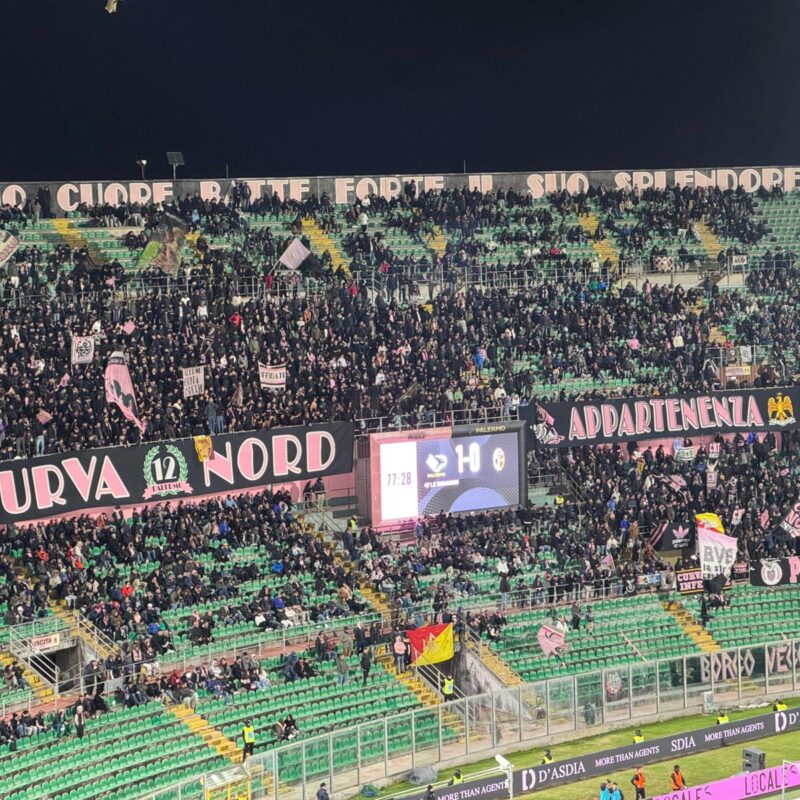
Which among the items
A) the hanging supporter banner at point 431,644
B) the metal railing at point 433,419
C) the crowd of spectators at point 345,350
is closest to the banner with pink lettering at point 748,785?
the hanging supporter banner at point 431,644

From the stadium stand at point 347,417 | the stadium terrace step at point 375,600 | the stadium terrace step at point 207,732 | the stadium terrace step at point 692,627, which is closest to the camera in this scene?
the stadium terrace step at point 207,732

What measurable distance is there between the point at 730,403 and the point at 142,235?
22.0 metres

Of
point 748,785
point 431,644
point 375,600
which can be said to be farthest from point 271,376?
point 748,785

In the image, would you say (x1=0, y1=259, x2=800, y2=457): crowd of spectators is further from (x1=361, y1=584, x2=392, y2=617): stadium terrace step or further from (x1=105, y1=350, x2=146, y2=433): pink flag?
(x1=361, y1=584, x2=392, y2=617): stadium terrace step

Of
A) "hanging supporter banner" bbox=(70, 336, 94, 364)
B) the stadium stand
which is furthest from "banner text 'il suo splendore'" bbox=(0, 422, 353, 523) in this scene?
"hanging supporter banner" bbox=(70, 336, 94, 364)

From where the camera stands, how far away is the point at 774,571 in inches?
1896

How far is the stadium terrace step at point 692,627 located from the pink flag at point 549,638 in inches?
202

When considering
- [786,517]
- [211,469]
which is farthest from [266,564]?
[786,517]

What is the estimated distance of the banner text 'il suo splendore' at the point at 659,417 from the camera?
50.6 metres

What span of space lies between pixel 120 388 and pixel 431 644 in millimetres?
12078

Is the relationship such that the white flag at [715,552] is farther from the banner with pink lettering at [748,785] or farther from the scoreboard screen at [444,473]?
the banner with pink lettering at [748,785]

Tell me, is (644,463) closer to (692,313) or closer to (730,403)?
(730,403)

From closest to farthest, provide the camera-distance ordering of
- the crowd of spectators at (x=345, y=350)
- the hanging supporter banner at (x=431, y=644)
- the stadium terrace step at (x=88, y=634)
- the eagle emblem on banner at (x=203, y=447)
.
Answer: the stadium terrace step at (x=88, y=634) < the hanging supporter banner at (x=431, y=644) < the eagle emblem on banner at (x=203, y=447) < the crowd of spectators at (x=345, y=350)

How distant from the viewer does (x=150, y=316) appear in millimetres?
49312
